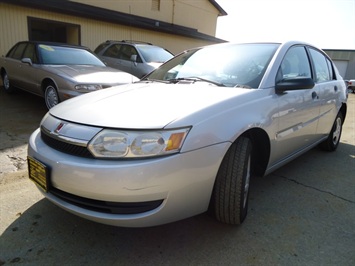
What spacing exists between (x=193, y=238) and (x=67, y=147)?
1087 mm

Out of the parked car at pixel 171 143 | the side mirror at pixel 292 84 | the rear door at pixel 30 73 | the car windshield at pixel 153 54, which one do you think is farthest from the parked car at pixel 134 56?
the side mirror at pixel 292 84

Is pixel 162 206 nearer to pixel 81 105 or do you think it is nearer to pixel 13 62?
pixel 81 105

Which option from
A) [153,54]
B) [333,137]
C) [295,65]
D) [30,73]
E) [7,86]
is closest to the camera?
[295,65]

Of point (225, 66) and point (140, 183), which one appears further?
point (225, 66)

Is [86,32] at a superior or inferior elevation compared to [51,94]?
superior

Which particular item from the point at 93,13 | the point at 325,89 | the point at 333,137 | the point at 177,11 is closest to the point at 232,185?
the point at 325,89

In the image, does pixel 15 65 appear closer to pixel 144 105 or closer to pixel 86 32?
pixel 86 32

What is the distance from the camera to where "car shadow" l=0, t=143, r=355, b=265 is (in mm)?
1899

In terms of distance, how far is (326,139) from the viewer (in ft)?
13.4

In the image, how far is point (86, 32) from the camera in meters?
10.6

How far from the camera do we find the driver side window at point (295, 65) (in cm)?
274

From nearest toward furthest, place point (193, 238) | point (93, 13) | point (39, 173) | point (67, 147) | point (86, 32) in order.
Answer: point (67, 147) < point (39, 173) < point (193, 238) < point (93, 13) < point (86, 32)

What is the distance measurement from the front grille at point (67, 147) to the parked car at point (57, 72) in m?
2.78

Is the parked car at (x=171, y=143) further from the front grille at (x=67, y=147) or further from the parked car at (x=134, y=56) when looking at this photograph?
the parked car at (x=134, y=56)
